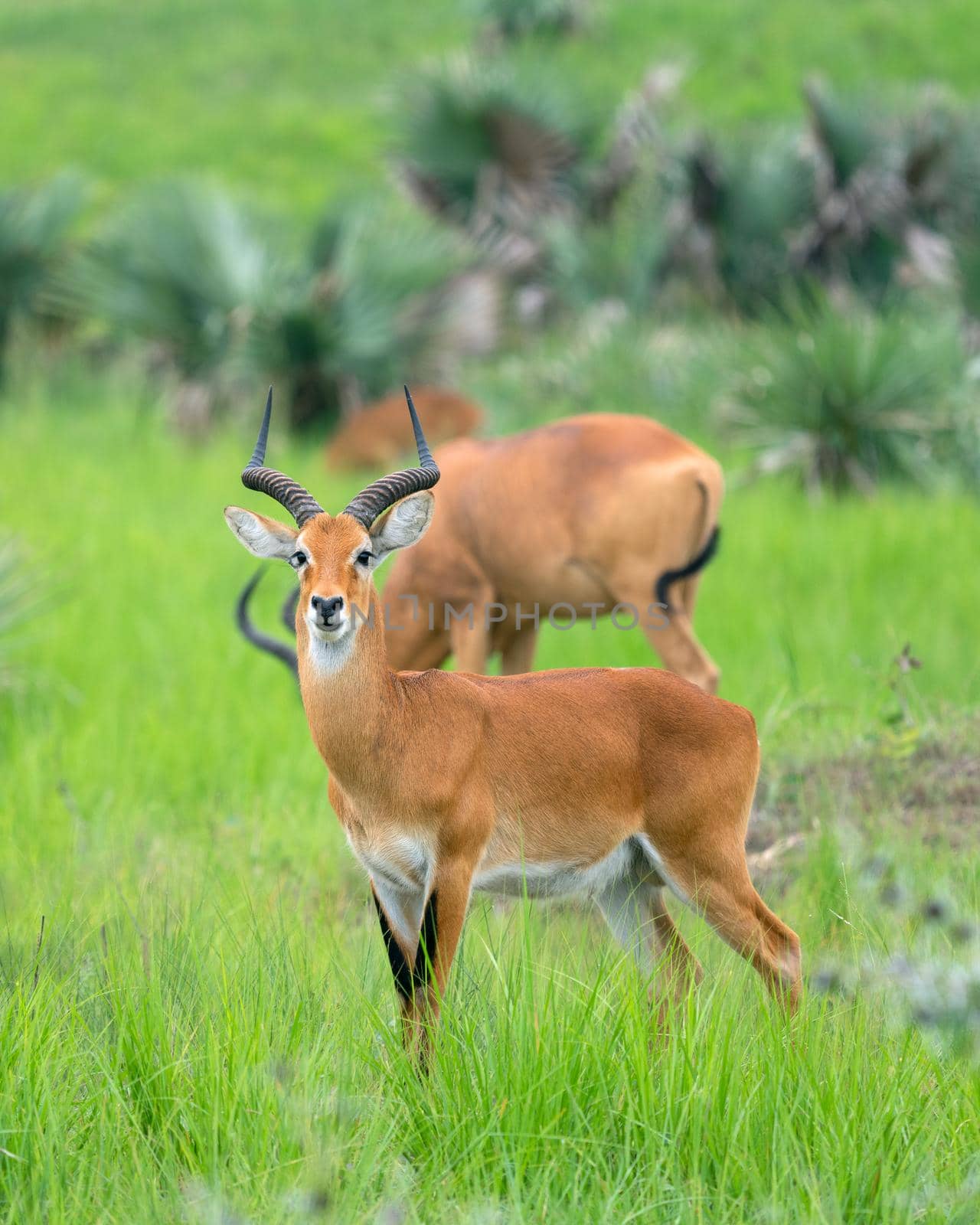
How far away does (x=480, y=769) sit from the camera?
392cm

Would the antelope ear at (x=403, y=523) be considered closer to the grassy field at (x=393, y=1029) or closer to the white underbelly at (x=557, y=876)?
the white underbelly at (x=557, y=876)

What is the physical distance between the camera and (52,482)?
12445mm

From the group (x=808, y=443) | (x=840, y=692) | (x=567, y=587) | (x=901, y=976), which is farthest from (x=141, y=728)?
(x=808, y=443)

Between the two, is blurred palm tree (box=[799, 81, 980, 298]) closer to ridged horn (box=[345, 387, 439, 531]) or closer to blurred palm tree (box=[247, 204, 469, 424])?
blurred palm tree (box=[247, 204, 469, 424])

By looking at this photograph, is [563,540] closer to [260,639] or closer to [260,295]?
[260,639]

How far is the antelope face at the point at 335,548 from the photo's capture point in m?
3.64

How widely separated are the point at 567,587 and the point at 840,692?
1.62m

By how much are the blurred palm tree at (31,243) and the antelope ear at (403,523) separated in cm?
1304

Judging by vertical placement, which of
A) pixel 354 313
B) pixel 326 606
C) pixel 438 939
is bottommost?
pixel 438 939

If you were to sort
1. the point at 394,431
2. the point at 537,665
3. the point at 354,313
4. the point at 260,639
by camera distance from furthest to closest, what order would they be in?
the point at 354,313 → the point at 394,431 → the point at 537,665 → the point at 260,639

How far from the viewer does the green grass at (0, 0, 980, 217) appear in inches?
1193

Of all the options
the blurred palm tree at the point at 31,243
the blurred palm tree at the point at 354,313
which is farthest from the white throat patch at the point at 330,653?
the blurred palm tree at the point at 31,243

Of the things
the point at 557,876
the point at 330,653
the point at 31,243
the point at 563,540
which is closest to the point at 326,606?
the point at 330,653

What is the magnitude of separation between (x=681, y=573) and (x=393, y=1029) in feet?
10.1
